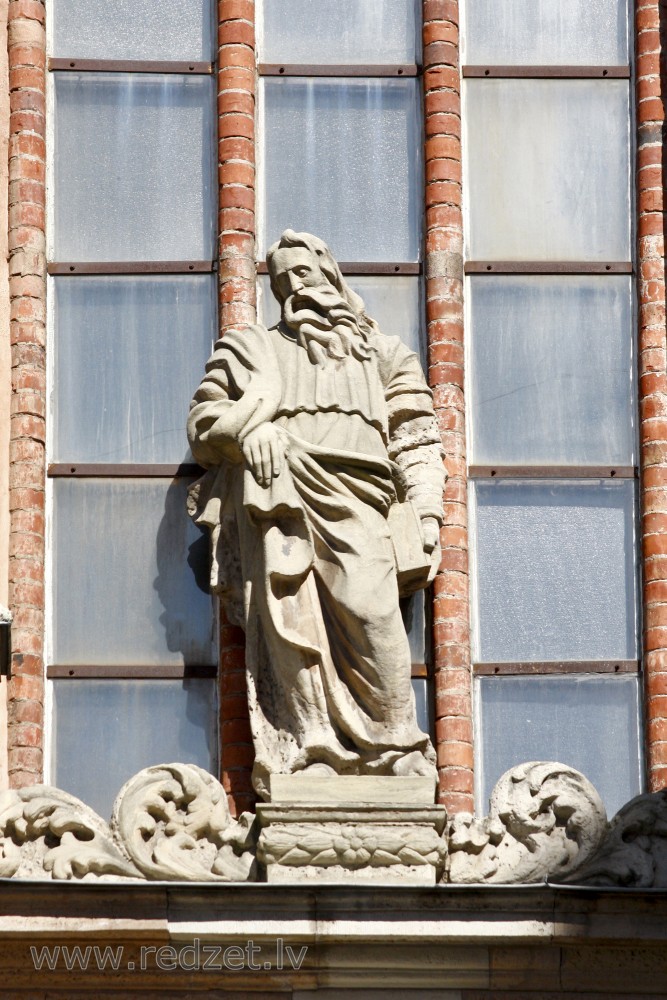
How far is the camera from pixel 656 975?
8.73 metres

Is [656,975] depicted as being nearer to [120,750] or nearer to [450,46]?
[120,750]

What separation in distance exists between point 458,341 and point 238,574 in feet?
4.53

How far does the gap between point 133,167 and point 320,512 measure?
1.97 metres

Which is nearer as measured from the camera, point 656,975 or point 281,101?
point 656,975

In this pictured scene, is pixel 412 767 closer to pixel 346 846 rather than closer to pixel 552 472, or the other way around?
pixel 346 846

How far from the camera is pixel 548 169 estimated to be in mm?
10500

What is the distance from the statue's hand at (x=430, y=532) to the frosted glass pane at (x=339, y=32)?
2.13 meters

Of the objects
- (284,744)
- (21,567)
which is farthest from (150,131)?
(284,744)

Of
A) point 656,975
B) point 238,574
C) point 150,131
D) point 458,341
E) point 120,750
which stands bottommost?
point 656,975

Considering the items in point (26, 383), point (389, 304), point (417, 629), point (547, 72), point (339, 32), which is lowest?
point (417, 629)

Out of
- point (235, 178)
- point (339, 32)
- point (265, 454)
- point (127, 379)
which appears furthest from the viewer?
point (339, 32)

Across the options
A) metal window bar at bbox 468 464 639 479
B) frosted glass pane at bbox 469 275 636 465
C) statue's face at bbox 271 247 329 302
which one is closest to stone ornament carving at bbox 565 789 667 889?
metal window bar at bbox 468 464 639 479

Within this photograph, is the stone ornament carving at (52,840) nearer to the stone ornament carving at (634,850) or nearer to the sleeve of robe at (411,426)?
the stone ornament carving at (634,850)

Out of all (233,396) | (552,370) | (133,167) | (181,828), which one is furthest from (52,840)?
(133,167)
